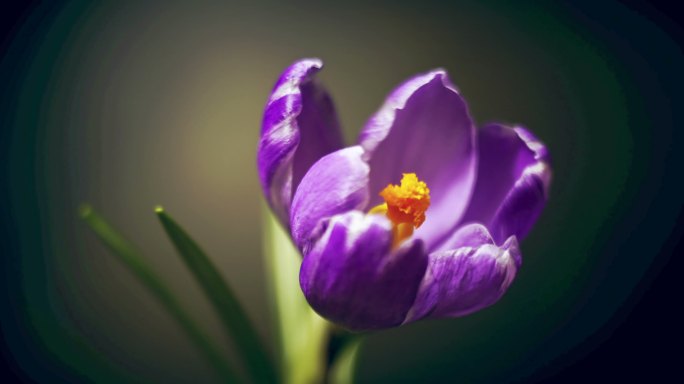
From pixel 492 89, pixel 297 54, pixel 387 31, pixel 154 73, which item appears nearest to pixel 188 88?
pixel 154 73

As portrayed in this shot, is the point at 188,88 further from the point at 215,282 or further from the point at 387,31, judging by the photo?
the point at 215,282

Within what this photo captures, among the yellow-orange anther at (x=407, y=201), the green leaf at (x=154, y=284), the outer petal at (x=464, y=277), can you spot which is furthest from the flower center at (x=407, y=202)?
the green leaf at (x=154, y=284)

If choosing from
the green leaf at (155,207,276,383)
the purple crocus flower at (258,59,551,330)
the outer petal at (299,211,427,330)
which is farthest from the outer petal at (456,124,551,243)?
the green leaf at (155,207,276,383)

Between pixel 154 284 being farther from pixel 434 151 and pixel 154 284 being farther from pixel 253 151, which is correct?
pixel 253 151

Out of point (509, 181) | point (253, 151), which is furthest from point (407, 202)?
point (253, 151)

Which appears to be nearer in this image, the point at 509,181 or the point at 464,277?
the point at 464,277

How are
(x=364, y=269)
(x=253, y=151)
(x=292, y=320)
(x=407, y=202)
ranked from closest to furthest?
→ (x=364, y=269) → (x=407, y=202) → (x=292, y=320) → (x=253, y=151)
